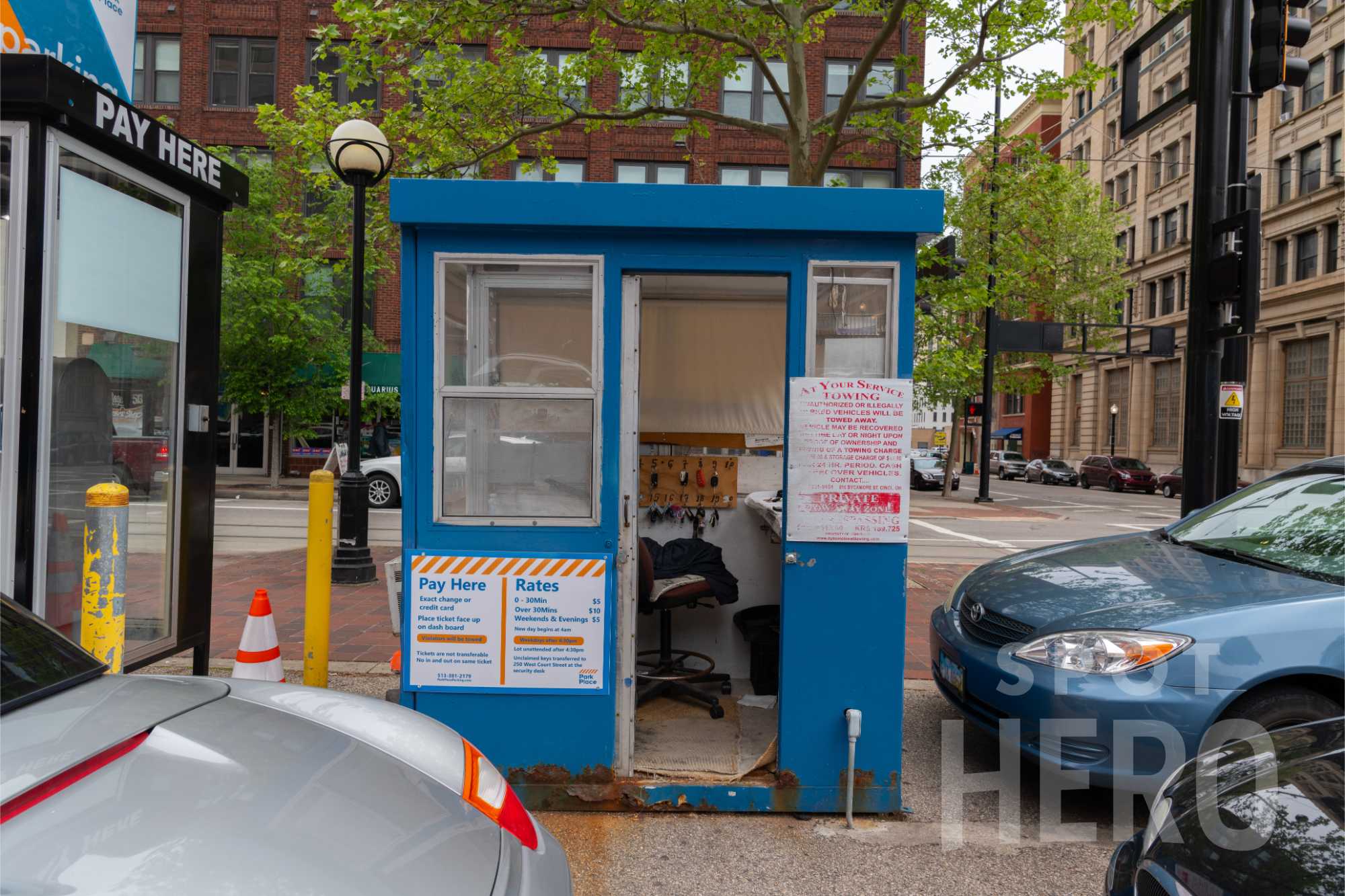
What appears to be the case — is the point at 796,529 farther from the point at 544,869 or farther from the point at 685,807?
the point at 544,869

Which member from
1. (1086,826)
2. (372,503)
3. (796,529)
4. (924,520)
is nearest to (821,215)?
(796,529)

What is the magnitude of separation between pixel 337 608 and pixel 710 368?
4084 millimetres

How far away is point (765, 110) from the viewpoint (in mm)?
24625

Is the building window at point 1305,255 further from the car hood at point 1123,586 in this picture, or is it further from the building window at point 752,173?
the car hood at point 1123,586

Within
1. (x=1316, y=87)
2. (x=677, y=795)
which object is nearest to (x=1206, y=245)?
(x=677, y=795)

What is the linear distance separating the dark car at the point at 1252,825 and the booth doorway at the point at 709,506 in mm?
2184

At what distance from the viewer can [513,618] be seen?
3.59 meters

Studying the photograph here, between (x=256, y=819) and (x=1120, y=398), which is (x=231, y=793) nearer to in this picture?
(x=256, y=819)

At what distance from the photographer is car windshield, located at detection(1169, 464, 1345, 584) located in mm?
3809

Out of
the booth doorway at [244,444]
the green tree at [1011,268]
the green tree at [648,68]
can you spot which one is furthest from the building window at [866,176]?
the booth doorway at [244,444]

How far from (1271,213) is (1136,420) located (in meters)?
13.1

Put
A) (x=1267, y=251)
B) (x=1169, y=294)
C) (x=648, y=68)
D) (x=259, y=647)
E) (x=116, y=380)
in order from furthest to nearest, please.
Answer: (x=1169, y=294) < (x=1267, y=251) < (x=648, y=68) < (x=116, y=380) < (x=259, y=647)

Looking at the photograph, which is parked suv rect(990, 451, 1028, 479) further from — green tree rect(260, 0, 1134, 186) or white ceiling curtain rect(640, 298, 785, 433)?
white ceiling curtain rect(640, 298, 785, 433)

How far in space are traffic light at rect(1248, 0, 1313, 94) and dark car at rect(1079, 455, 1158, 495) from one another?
1332 inches
